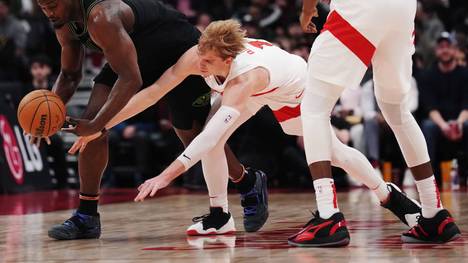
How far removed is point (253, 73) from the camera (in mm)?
5090

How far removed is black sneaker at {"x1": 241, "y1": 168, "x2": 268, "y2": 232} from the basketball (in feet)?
4.18

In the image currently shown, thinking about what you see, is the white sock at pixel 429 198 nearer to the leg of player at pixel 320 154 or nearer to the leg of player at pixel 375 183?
the leg of player at pixel 375 183

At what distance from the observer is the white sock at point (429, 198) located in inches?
191

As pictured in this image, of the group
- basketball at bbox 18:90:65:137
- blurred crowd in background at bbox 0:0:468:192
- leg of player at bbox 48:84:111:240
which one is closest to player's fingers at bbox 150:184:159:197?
basketball at bbox 18:90:65:137

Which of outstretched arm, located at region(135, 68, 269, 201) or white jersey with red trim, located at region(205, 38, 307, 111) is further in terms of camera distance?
white jersey with red trim, located at region(205, 38, 307, 111)

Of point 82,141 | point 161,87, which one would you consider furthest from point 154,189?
point 161,87

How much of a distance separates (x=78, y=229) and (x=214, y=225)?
0.76m

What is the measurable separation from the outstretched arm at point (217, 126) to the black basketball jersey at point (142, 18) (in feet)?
2.61

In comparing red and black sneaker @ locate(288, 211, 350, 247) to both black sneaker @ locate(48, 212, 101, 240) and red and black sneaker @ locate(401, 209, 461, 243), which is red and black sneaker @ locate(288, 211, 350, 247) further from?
black sneaker @ locate(48, 212, 101, 240)

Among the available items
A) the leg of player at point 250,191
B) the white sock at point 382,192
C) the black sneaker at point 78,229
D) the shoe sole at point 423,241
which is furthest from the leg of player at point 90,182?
the shoe sole at point 423,241

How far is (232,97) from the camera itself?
16.1ft

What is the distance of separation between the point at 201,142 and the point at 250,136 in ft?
19.1

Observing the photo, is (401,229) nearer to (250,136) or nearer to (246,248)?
(246,248)

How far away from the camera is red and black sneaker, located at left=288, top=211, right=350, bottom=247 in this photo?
179 inches
